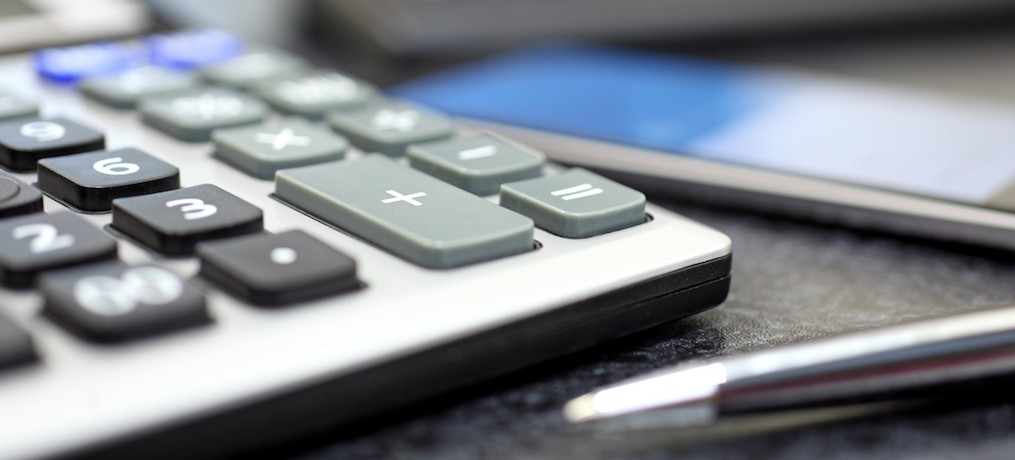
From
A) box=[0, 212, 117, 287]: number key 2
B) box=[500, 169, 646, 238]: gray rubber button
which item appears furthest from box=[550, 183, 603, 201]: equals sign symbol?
box=[0, 212, 117, 287]: number key 2

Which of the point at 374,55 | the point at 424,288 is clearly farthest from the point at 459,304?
the point at 374,55

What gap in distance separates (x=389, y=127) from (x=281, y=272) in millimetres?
125

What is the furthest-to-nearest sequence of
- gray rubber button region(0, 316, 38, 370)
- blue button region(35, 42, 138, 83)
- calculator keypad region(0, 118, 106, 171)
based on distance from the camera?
1. blue button region(35, 42, 138, 83)
2. calculator keypad region(0, 118, 106, 171)
3. gray rubber button region(0, 316, 38, 370)

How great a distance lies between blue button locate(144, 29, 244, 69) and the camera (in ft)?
1.30

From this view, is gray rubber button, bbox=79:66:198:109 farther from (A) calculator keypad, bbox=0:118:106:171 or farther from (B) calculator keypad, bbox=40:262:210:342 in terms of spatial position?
(B) calculator keypad, bbox=40:262:210:342

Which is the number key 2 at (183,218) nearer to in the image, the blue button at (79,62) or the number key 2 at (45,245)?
the number key 2 at (45,245)

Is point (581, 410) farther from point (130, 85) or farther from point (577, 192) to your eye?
point (130, 85)

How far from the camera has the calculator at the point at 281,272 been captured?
17cm

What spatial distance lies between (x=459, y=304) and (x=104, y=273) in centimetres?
6

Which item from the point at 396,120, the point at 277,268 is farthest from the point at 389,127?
the point at 277,268

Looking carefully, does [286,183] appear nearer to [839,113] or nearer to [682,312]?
Answer: [682,312]

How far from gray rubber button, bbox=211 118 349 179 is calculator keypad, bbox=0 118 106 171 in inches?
1.3

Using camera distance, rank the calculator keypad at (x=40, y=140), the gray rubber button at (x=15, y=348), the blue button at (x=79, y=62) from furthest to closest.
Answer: the blue button at (x=79, y=62) < the calculator keypad at (x=40, y=140) < the gray rubber button at (x=15, y=348)

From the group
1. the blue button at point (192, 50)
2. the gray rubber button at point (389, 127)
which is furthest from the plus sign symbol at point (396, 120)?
the blue button at point (192, 50)
